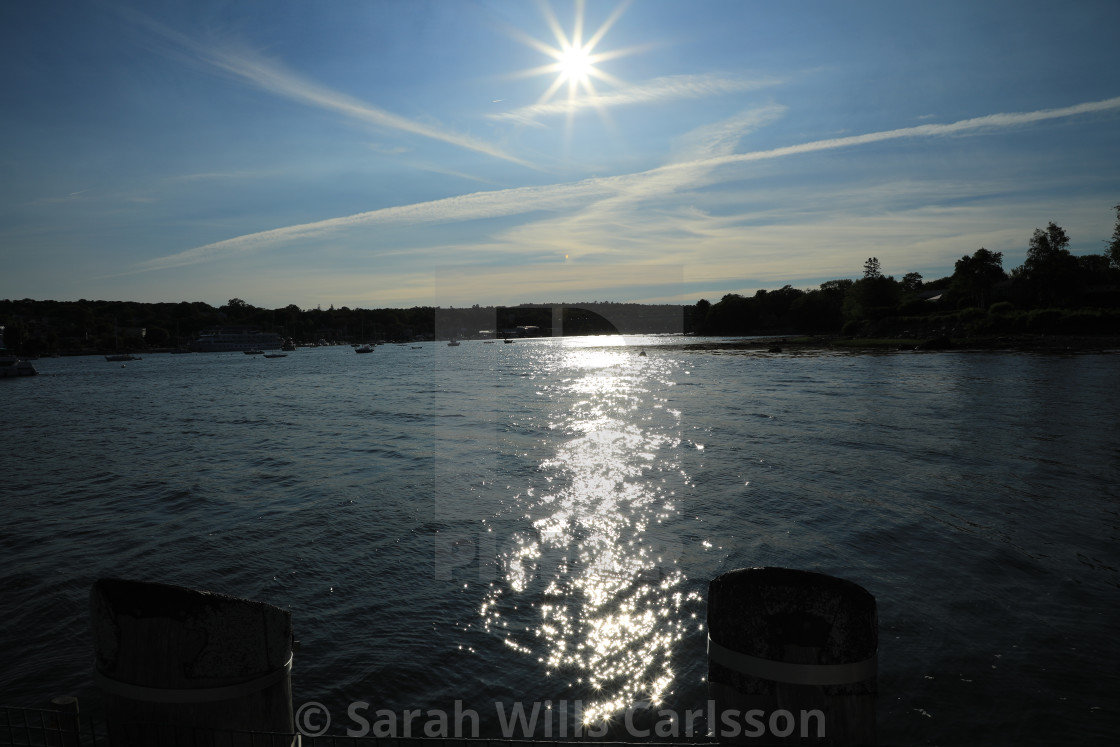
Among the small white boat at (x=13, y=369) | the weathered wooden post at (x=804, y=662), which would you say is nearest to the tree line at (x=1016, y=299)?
the weathered wooden post at (x=804, y=662)

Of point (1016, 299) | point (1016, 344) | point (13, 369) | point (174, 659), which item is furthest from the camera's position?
point (1016, 299)

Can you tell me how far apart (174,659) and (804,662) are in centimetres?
273

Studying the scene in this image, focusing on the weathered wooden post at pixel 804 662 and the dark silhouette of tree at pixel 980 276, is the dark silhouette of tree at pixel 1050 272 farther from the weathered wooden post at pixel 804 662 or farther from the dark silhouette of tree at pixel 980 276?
the weathered wooden post at pixel 804 662

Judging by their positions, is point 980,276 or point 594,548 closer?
point 594,548

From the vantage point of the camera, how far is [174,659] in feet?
9.00

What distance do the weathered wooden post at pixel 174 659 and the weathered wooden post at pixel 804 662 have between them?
217 centimetres

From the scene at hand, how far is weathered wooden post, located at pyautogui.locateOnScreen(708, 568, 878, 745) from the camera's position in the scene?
2.58 meters

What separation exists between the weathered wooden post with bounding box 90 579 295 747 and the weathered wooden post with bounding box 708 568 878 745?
7.10 feet

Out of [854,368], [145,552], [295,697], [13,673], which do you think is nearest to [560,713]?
[295,697]

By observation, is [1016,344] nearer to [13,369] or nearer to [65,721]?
[65,721]

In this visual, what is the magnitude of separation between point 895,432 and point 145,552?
86.0ft

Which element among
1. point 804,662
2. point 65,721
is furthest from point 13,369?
point 804,662

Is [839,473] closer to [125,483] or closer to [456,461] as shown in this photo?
[456,461]

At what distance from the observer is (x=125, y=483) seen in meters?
19.3
